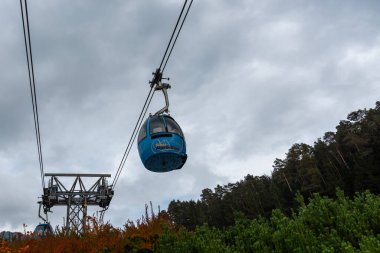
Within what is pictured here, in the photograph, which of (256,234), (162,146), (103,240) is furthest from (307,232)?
(103,240)

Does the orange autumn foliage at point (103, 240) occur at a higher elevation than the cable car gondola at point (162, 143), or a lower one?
lower

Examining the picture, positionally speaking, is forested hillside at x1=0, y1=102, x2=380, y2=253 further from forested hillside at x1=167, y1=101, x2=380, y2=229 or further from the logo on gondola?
forested hillside at x1=167, y1=101, x2=380, y2=229

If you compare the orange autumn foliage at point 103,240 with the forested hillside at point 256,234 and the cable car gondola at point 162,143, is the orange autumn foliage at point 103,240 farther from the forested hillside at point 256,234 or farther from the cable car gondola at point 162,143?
the cable car gondola at point 162,143

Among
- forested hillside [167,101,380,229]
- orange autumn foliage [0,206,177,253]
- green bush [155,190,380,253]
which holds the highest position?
forested hillside [167,101,380,229]

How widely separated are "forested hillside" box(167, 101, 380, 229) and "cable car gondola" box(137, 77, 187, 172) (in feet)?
137

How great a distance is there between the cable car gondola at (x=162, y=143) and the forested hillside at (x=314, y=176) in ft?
137

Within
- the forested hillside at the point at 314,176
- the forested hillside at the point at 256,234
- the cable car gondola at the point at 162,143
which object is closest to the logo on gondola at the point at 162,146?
the cable car gondola at the point at 162,143

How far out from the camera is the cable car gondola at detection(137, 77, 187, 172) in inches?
345

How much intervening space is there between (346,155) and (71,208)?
167 feet

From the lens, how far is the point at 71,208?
69.8 ft

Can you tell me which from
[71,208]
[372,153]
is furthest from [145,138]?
[372,153]

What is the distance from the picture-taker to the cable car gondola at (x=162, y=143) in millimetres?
8758

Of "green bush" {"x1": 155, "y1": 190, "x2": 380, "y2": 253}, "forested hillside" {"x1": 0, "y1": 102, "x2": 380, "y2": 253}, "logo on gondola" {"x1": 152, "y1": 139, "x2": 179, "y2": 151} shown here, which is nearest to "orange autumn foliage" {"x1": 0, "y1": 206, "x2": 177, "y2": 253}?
"forested hillside" {"x1": 0, "y1": 102, "x2": 380, "y2": 253}

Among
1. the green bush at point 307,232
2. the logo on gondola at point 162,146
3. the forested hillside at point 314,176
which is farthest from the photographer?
the forested hillside at point 314,176
